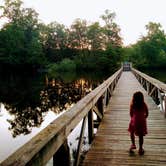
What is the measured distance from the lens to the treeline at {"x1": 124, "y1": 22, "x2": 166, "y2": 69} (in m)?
75.4

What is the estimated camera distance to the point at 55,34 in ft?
236

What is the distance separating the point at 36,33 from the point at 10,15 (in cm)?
702

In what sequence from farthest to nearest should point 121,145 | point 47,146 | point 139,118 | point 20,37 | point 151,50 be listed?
point 151,50 < point 20,37 < point 121,145 < point 139,118 < point 47,146

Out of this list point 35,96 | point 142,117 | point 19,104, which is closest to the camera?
point 142,117

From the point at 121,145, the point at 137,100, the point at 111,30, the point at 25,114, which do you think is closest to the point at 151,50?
the point at 111,30

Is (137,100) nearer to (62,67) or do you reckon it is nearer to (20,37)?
(62,67)

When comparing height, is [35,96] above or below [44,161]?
below

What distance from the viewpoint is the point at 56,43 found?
71375 mm

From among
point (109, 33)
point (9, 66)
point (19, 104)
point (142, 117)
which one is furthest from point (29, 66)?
point (142, 117)

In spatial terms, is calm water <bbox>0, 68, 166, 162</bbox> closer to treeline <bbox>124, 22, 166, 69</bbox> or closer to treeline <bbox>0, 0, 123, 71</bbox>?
treeline <bbox>0, 0, 123, 71</bbox>

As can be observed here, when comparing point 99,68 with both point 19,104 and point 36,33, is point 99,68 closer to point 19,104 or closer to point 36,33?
point 36,33

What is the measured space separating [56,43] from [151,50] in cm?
2584

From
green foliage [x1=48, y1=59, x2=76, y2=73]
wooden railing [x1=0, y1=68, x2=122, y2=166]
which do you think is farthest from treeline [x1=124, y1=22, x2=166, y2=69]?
wooden railing [x1=0, y1=68, x2=122, y2=166]

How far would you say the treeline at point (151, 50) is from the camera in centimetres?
7544
